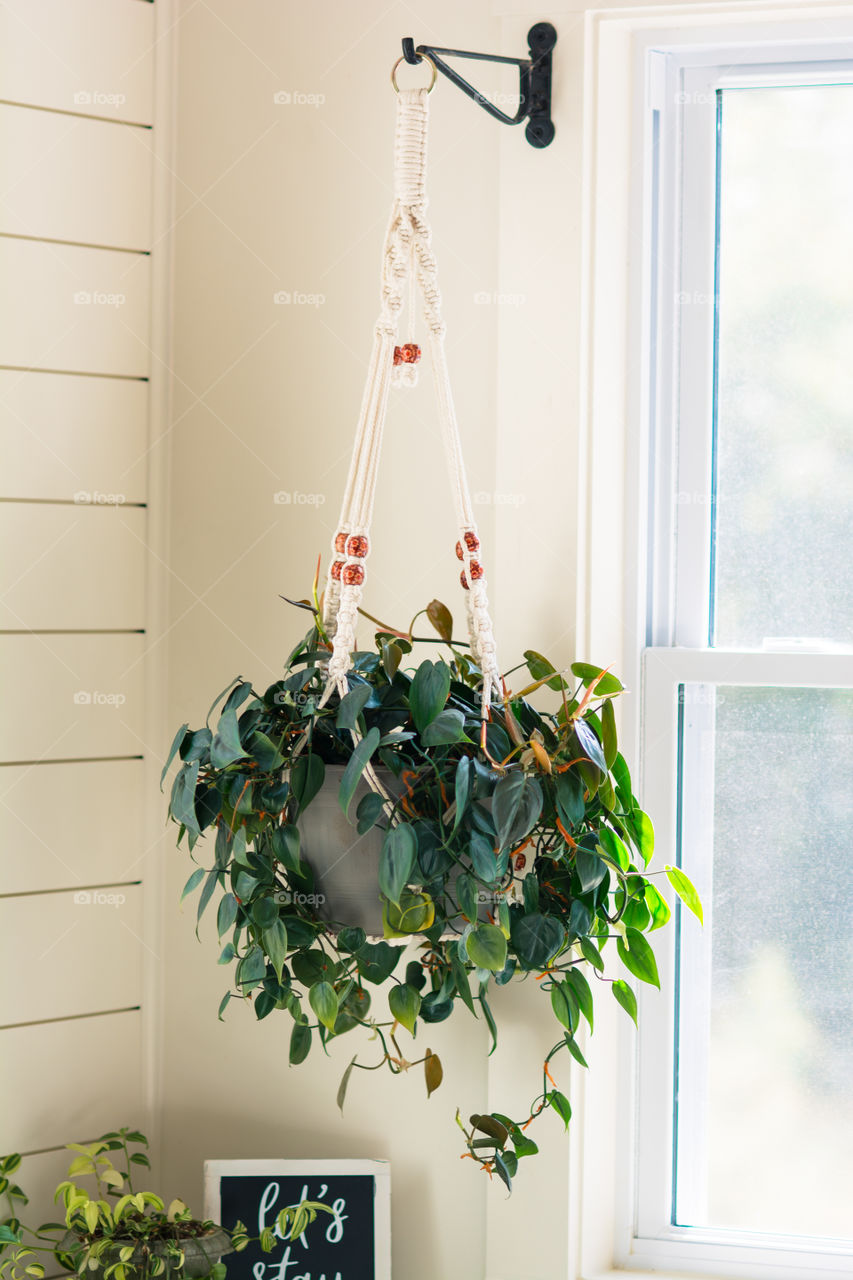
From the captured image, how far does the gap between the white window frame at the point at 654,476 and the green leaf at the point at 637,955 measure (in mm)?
194

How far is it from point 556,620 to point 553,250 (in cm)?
45

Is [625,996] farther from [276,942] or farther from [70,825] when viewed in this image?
[70,825]

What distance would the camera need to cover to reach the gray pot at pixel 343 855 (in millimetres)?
1011

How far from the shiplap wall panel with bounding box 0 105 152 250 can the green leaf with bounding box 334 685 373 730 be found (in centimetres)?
77

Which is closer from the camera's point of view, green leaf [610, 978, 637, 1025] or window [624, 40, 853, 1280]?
green leaf [610, 978, 637, 1025]

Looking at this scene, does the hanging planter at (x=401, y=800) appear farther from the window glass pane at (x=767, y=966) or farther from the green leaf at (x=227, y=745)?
the window glass pane at (x=767, y=966)

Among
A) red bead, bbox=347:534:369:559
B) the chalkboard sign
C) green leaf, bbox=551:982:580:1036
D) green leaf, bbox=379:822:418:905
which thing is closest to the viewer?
green leaf, bbox=379:822:418:905

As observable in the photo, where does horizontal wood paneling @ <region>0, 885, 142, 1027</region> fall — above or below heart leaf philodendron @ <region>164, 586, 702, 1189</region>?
below

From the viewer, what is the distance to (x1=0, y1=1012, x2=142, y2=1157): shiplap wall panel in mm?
1327

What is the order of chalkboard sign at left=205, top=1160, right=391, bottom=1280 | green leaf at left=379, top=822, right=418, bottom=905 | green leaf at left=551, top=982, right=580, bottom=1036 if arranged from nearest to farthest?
green leaf at left=379, top=822, right=418, bottom=905, green leaf at left=551, top=982, right=580, bottom=1036, chalkboard sign at left=205, top=1160, right=391, bottom=1280

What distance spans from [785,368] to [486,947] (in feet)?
2.83

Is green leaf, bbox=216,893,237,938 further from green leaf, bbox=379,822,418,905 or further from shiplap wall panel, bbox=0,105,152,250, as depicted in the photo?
shiplap wall panel, bbox=0,105,152,250

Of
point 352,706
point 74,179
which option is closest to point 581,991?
point 352,706

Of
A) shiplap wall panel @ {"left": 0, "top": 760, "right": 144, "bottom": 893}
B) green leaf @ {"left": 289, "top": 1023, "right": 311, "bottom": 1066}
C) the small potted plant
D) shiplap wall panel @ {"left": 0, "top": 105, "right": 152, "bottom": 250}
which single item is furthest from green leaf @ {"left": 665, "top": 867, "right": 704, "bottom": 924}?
shiplap wall panel @ {"left": 0, "top": 105, "right": 152, "bottom": 250}
